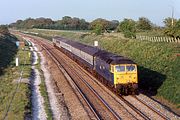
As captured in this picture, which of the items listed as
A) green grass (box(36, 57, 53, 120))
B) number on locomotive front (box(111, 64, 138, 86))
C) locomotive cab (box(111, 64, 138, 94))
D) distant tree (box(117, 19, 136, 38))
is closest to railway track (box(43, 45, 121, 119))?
locomotive cab (box(111, 64, 138, 94))

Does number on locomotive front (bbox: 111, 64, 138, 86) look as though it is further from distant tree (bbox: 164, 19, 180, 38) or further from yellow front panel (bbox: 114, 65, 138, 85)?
distant tree (bbox: 164, 19, 180, 38)

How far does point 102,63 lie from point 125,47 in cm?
2122

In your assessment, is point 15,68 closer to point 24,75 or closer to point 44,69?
point 44,69

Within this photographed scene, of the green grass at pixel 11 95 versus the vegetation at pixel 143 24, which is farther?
the vegetation at pixel 143 24

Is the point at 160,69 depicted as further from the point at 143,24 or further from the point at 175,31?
the point at 143,24

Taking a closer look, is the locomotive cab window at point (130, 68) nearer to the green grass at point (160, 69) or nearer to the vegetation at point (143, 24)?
the green grass at point (160, 69)

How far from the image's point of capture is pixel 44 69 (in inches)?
1901

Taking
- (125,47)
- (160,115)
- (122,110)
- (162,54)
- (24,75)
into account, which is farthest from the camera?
(125,47)

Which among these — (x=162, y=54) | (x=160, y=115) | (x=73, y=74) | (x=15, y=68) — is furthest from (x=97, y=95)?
(x=15, y=68)

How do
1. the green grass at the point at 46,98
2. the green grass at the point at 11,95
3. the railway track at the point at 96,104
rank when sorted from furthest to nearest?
the green grass at the point at 46,98 < the railway track at the point at 96,104 < the green grass at the point at 11,95

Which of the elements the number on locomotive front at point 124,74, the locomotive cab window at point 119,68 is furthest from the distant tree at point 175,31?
the locomotive cab window at point 119,68

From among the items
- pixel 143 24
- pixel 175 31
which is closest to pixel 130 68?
pixel 175 31

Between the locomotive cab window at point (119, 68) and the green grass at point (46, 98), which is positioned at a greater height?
the locomotive cab window at point (119, 68)

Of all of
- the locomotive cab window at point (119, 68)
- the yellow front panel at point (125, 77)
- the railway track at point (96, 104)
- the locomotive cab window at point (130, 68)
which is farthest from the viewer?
the locomotive cab window at point (130, 68)
